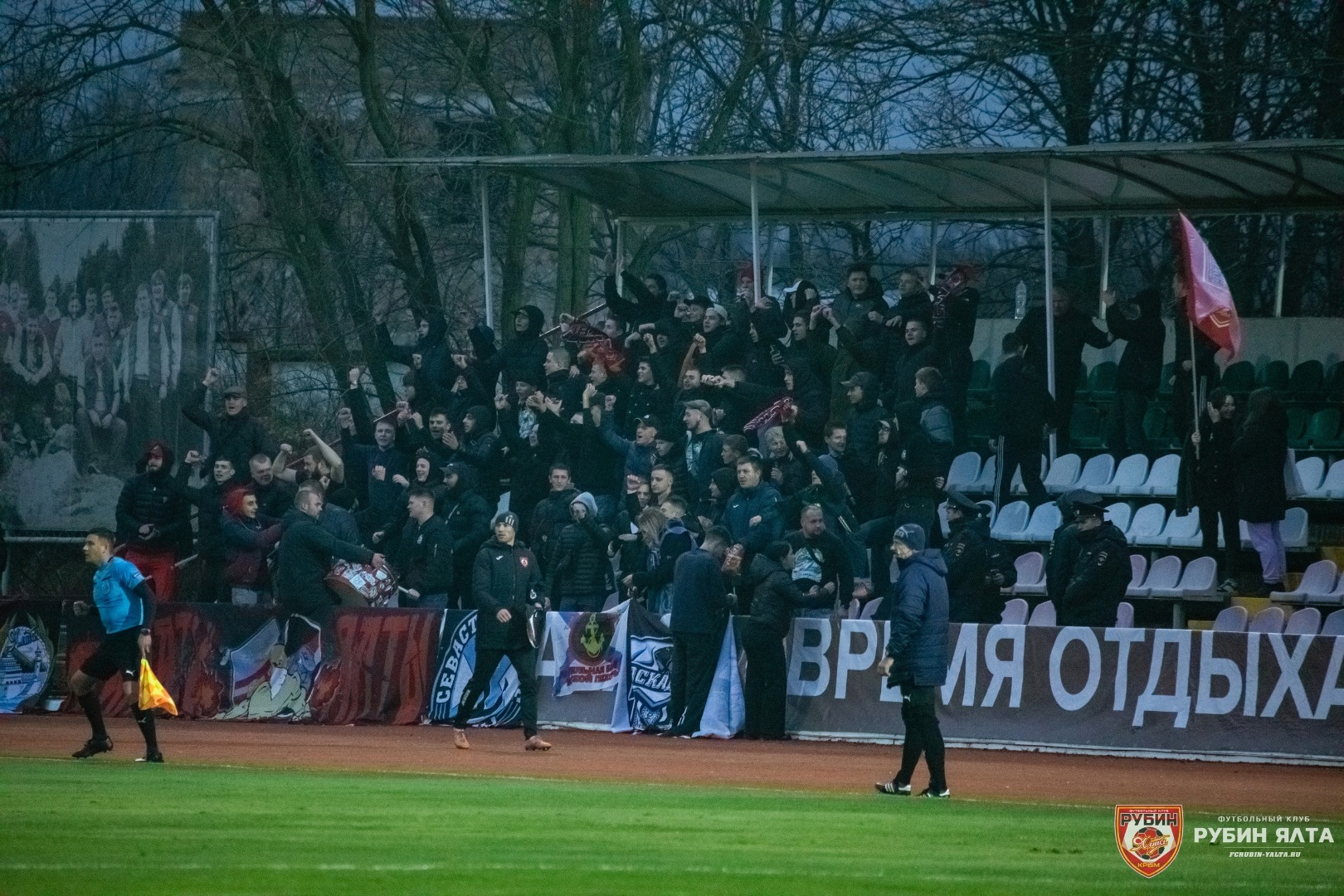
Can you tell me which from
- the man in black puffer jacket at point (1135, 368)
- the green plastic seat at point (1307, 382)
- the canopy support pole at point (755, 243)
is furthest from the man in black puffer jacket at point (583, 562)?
the green plastic seat at point (1307, 382)

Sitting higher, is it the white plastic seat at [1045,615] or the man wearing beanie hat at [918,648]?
the man wearing beanie hat at [918,648]

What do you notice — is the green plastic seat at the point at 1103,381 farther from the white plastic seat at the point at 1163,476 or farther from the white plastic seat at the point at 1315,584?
the white plastic seat at the point at 1315,584

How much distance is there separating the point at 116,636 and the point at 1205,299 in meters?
11.1

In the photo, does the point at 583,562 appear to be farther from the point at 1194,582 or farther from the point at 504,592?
the point at 1194,582

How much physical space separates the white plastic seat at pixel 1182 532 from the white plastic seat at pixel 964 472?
2518mm

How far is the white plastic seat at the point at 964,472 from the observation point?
82.7 feet

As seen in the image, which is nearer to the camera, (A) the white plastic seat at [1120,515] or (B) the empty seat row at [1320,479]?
(B) the empty seat row at [1320,479]

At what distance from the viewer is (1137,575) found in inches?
904

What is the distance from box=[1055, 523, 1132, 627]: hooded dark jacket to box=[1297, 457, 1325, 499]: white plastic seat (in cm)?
510

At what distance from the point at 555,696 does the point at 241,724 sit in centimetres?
344

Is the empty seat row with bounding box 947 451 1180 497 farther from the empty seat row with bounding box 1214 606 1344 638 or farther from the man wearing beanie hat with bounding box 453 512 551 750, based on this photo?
the man wearing beanie hat with bounding box 453 512 551 750

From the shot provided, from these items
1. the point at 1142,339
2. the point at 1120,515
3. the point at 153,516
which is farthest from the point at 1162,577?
the point at 153,516

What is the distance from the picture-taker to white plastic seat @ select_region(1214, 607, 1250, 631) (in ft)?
64.7

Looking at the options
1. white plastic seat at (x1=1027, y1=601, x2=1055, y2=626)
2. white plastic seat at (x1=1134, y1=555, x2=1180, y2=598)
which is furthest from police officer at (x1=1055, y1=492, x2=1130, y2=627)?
white plastic seat at (x1=1134, y1=555, x2=1180, y2=598)
